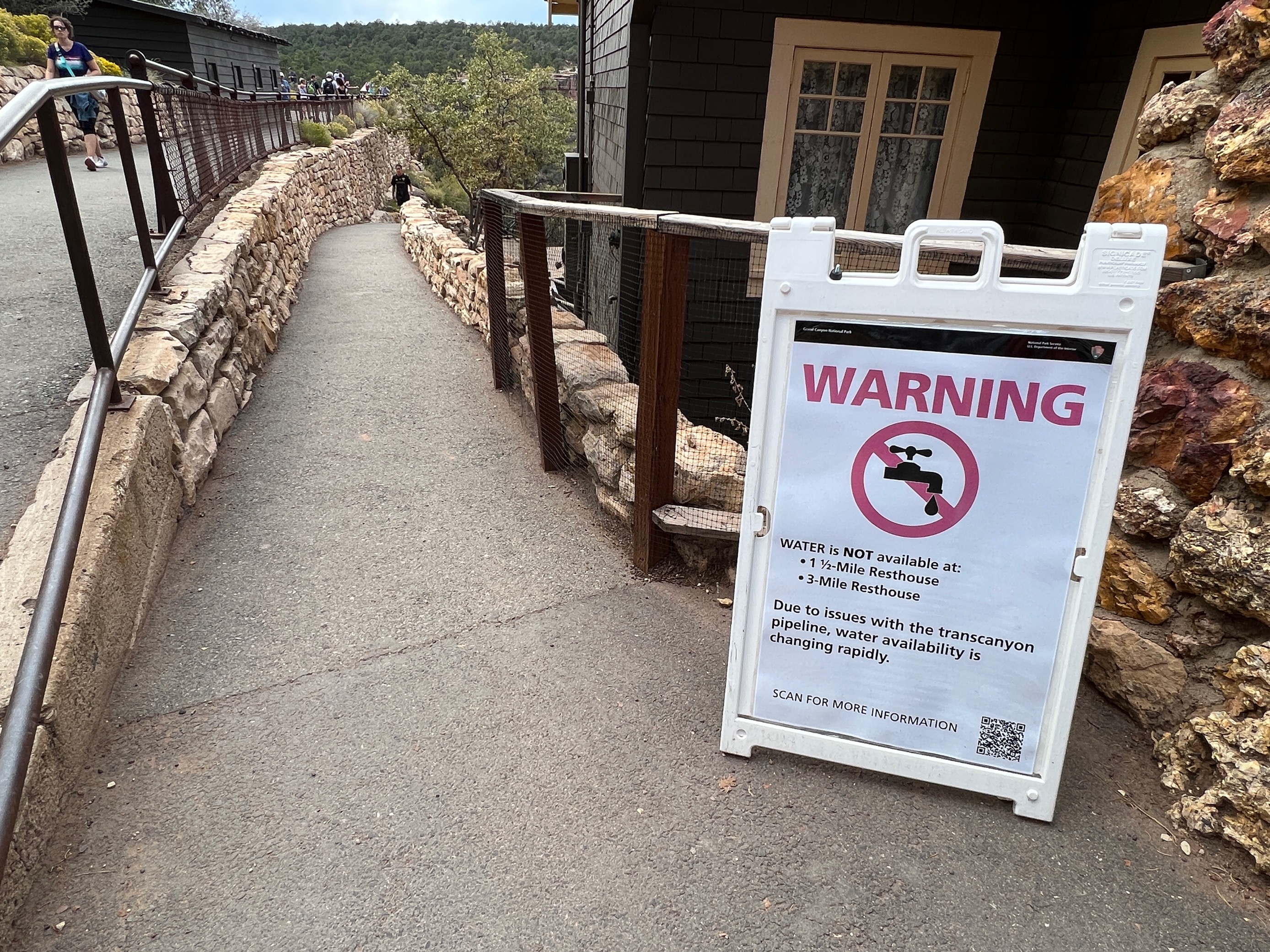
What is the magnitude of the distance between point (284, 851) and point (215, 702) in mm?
715

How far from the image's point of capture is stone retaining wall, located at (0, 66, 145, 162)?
10.8 m

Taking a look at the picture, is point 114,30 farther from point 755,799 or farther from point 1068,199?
point 755,799

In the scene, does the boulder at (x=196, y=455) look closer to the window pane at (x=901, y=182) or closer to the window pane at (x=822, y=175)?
the window pane at (x=822, y=175)

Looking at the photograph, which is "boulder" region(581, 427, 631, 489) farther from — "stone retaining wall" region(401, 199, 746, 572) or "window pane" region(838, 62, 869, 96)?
"window pane" region(838, 62, 869, 96)

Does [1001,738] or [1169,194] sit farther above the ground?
[1169,194]

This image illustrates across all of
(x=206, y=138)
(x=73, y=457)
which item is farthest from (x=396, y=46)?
(x=73, y=457)

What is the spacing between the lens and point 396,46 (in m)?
76.2

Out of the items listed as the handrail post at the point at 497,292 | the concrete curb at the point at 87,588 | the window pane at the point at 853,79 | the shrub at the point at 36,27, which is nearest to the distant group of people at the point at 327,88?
the shrub at the point at 36,27

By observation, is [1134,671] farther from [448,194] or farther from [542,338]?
[448,194]

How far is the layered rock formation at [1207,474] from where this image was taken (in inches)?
78.3

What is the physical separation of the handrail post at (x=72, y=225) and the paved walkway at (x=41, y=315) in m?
0.45

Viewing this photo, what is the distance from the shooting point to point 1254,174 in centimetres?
203

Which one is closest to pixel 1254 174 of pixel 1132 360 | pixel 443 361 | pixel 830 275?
pixel 1132 360

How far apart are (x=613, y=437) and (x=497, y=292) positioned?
2066 millimetres
